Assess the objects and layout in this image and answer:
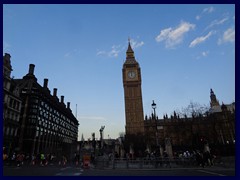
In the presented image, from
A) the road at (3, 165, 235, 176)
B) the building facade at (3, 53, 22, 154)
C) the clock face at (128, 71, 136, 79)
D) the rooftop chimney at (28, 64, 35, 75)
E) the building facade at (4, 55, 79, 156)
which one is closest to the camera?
the road at (3, 165, 235, 176)

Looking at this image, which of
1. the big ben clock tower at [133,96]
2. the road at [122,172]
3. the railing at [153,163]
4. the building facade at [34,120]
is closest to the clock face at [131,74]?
the big ben clock tower at [133,96]

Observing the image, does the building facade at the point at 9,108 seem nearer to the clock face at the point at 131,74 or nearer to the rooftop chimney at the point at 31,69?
the rooftop chimney at the point at 31,69

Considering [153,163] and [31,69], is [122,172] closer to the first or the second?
[153,163]

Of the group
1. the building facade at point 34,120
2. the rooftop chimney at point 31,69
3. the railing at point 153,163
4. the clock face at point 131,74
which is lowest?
the railing at point 153,163

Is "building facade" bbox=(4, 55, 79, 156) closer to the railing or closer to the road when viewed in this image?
the railing

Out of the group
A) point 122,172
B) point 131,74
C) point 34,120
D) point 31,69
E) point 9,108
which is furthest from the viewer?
point 131,74

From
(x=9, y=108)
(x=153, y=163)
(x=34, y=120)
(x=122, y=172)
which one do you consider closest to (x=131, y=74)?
(x=34, y=120)

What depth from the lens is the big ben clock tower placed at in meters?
117

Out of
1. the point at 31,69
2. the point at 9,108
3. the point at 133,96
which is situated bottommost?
the point at 9,108

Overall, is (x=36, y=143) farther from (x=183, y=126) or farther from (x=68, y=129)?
(x=183, y=126)

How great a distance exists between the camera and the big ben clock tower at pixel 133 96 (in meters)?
117

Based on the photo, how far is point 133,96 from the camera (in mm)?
123625

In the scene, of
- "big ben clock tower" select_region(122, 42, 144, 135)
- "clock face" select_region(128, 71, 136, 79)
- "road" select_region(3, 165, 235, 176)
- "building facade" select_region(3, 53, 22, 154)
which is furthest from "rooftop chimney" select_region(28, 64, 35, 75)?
"clock face" select_region(128, 71, 136, 79)
